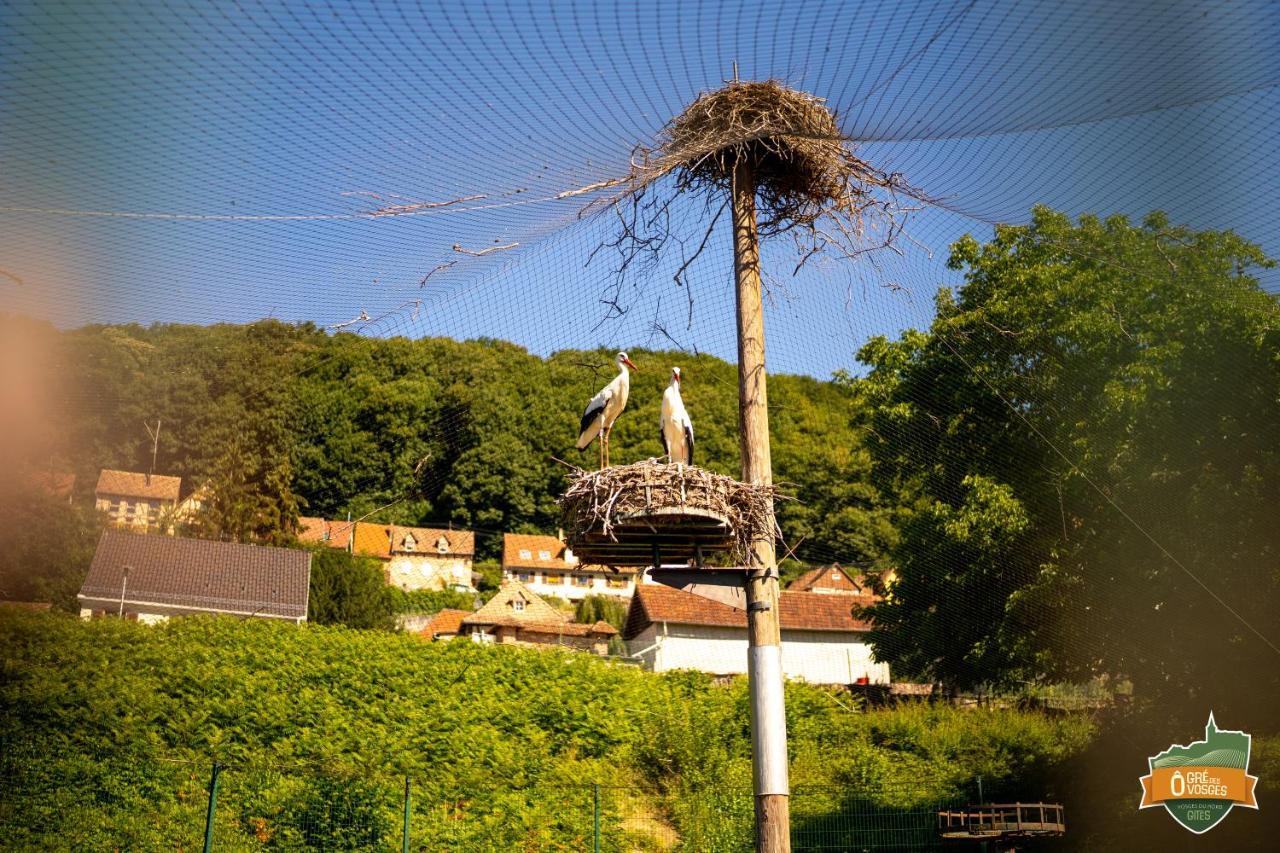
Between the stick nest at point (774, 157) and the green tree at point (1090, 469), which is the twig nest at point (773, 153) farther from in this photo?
the green tree at point (1090, 469)

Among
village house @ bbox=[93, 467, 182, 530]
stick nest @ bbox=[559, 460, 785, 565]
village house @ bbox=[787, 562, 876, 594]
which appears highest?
village house @ bbox=[787, 562, 876, 594]

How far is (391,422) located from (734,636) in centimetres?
1412

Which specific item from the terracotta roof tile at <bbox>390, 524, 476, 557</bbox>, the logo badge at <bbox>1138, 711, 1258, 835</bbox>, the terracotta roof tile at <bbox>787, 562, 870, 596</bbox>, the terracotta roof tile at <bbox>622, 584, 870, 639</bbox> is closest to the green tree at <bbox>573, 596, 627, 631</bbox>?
the terracotta roof tile at <bbox>390, 524, 476, 557</bbox>

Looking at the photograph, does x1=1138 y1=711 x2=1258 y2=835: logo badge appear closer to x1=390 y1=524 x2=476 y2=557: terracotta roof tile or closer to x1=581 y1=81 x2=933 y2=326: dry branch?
x1=581 y1=81 x2=933 y2=326: dry branch

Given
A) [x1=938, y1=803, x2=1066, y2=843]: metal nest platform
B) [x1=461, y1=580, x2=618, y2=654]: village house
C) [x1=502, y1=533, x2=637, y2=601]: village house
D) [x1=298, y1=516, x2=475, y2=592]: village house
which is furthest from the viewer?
[x1=502, y1=533, x2=637, y2=601]: village house

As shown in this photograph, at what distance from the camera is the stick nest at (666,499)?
4285 millimetres

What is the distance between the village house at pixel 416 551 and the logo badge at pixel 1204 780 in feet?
65.9

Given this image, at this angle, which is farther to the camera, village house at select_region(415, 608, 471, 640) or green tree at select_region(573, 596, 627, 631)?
green tree at select_region(573, 596, 627, 631)

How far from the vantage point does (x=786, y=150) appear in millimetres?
5047

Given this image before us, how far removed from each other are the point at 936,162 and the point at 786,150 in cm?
106

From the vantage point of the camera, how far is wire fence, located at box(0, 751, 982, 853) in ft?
27.4

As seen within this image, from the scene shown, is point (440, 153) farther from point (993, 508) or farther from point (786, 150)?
point (993, 508)

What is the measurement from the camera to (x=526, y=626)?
83.3ft

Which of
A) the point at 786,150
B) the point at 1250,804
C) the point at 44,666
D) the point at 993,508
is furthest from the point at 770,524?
the point at 44,666
